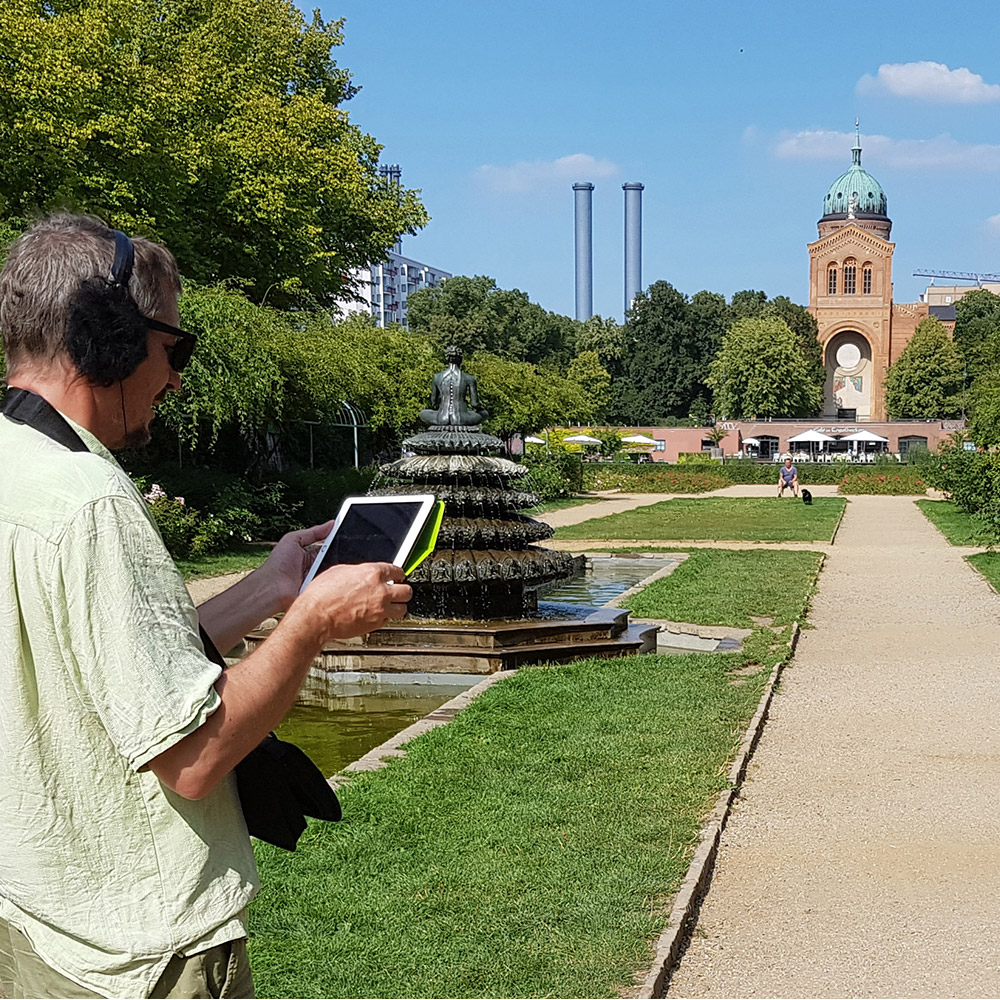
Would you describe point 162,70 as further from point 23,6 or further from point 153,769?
point 153,769

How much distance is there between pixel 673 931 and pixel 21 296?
3275 mm

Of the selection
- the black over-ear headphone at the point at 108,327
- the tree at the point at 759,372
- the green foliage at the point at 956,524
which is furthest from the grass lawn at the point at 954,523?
the tree at the point at 759,372

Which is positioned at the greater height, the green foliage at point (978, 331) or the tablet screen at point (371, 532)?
the green foliage at point (978, 331)

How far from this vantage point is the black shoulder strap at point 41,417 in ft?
5.42

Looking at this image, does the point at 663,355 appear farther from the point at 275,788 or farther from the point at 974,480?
the point at 275,788

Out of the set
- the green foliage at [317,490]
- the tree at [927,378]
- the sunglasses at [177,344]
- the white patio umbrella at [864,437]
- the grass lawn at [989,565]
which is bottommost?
the grass lawn at [989,565]

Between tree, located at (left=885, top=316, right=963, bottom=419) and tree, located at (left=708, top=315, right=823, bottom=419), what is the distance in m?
7.86

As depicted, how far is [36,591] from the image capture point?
5.23 ft

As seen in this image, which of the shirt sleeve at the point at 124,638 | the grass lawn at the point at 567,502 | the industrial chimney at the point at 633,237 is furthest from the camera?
the industrial chimney at the point at 633,237

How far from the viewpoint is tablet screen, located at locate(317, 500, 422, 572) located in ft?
6.63

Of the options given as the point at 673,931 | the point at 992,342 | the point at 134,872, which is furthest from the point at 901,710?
the point at 992,342

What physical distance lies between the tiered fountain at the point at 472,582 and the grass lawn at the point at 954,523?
11.8 m

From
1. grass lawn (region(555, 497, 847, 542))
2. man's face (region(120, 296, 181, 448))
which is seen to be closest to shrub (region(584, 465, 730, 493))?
grass lawn (region(555, 497, 847, 542))

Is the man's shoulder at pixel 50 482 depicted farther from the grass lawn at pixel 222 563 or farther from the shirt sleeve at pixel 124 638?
the grass lawn at pixel 222 563
